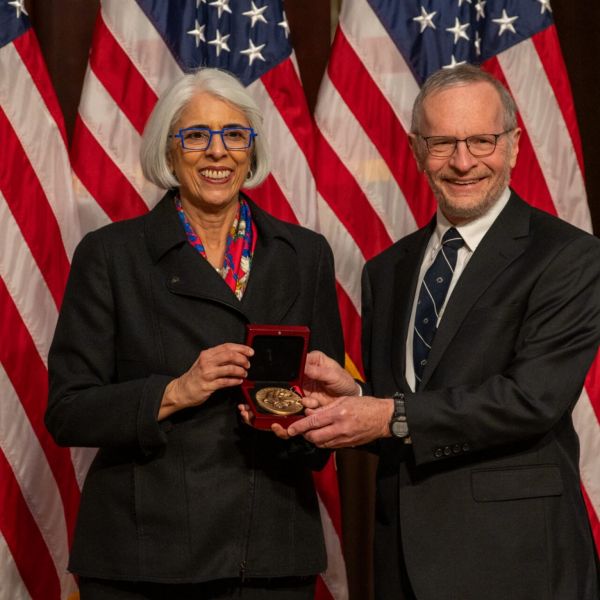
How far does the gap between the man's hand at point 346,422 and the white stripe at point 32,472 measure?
4.49ft

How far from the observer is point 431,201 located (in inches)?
137

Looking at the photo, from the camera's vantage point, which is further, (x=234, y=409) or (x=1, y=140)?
(x=1, y=140)

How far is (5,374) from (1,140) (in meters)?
0.75

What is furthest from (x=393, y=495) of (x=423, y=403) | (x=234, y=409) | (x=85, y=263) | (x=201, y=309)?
(x=85, y=263)

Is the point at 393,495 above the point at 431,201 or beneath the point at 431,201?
beneath

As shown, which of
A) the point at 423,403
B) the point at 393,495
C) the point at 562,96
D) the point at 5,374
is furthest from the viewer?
the point at 562,96

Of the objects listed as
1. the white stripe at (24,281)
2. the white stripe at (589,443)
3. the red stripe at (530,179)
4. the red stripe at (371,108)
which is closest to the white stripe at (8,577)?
the white stripe at (24,281)

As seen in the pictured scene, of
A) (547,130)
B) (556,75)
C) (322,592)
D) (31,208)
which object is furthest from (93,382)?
A: (556,75)

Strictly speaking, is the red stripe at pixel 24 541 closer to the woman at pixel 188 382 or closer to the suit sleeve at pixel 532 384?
the woman at pixel 188 382

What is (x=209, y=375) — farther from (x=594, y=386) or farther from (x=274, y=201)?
(x=594, y=386)

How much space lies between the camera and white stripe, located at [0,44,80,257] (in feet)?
10.5

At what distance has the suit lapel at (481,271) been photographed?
2182 mm

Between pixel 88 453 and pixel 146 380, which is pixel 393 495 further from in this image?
pixel 88 453

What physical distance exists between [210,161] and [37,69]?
46.3 inches
